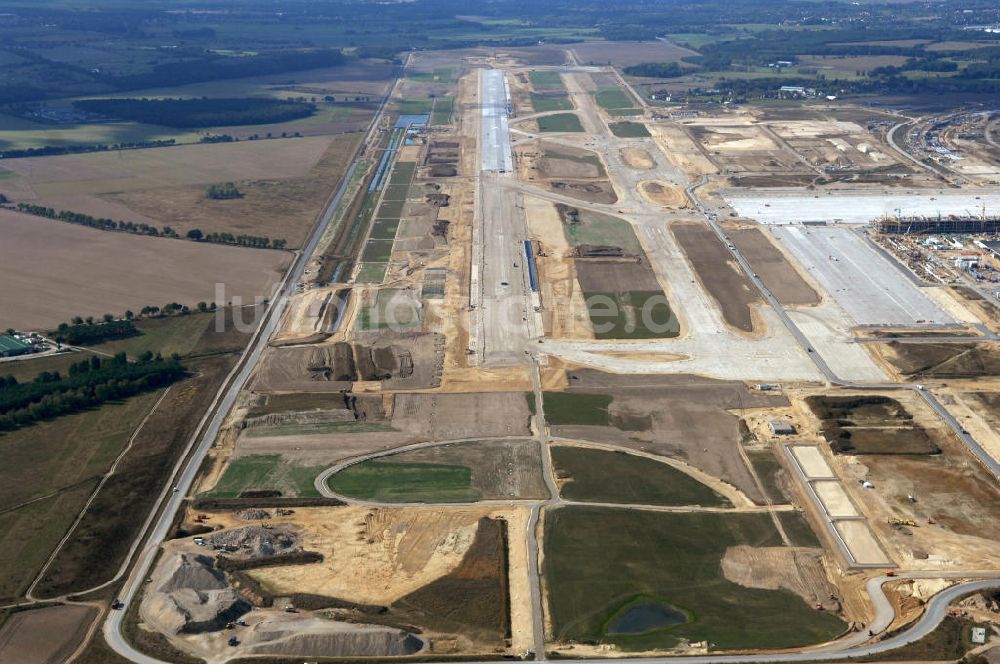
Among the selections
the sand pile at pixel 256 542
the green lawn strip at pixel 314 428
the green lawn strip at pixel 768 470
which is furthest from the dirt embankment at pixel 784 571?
the green lawn strip at pixel 314 428

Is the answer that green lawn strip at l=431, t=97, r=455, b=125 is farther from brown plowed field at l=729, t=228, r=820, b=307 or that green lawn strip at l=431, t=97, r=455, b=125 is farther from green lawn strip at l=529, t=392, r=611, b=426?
green lawn strip at l=529, t=392, r=611, b=426

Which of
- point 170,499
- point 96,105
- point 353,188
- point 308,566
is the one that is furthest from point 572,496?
point 96,105

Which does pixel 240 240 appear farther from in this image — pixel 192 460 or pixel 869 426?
pixel 869 426

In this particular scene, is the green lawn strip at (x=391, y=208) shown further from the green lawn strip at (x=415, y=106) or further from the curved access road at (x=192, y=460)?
the green lawn strip at (x=415, y=106)

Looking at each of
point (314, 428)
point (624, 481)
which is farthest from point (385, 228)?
point (624, 481)

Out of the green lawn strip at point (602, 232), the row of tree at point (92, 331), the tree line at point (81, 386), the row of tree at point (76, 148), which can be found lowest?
the tree line at point (81, 386)

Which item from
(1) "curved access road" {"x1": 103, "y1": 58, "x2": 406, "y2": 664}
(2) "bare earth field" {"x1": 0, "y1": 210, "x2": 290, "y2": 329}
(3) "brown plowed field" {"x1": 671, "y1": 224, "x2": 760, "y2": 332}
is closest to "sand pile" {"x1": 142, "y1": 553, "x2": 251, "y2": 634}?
(1) "curved access road" {"x1": 103, "y1": 58, "x2": 406, "y2": 664}
